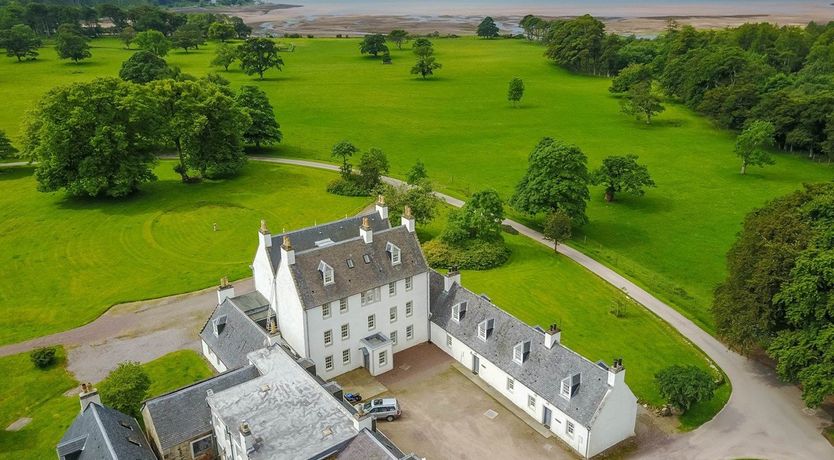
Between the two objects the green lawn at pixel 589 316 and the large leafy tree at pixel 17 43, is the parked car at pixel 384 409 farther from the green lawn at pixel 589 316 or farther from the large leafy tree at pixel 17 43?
the large leafy tree at pixel 17 43

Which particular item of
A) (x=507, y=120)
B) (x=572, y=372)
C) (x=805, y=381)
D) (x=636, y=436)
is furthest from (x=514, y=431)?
(x=507, y=120)

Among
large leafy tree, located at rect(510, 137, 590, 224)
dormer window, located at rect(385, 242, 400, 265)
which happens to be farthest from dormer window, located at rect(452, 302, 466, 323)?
large leafy tree, located at rect(510, 137, 590, 224)

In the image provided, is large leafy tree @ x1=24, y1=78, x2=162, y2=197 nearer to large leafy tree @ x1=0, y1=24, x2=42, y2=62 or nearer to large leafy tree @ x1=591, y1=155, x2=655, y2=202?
large leafy tree @ x1=591, y1=155, x2=655, y2=202

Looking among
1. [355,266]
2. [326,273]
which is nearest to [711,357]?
[355,266]

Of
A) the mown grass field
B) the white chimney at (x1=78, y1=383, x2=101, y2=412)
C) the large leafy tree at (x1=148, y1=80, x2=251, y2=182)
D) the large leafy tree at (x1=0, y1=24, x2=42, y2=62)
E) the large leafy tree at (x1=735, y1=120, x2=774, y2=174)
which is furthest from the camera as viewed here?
the large leafy tree at (x1=0, y1=24, x2=42, y2=62)

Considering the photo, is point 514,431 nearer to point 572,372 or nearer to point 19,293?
point 572,372

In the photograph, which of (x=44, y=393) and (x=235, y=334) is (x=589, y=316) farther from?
(x=44, y=393)

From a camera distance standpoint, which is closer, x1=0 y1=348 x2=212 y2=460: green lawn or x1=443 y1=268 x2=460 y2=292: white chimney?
x1=0 y1=348 x2=212 y2=460: green lawn

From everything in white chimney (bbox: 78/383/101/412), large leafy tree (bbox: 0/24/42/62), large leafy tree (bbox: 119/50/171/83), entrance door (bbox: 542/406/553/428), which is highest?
large leafy tree (bbox: 0/24/42/62)
